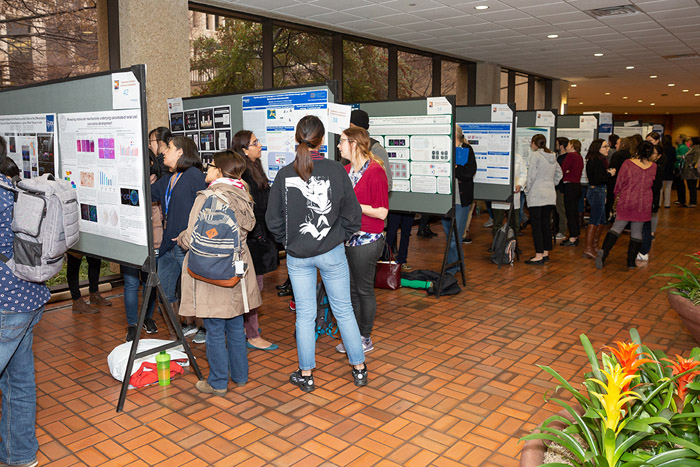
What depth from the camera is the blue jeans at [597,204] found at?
7.50m

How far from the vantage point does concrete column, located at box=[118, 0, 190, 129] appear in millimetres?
5930

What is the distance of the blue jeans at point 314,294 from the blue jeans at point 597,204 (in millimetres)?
5054

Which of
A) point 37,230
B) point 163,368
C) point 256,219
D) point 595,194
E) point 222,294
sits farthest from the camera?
point 595,194

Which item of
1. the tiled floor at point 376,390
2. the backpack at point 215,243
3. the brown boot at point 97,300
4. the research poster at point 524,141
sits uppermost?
the research poster at point 524,141

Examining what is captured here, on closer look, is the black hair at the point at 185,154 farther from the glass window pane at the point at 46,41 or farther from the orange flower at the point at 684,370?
the orange flower at the point at 684,370

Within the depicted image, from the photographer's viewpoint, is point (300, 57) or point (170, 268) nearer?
point (170, 268)

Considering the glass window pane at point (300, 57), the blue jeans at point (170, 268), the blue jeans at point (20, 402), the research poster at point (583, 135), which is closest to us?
the blue jeans at point (20, 402)

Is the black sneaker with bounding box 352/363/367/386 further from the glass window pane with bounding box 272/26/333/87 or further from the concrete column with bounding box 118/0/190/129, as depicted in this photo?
the glass window pane with bounding box 272/26/333/87

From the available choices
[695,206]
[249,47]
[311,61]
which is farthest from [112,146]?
[695,206]

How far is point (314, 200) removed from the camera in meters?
3.21

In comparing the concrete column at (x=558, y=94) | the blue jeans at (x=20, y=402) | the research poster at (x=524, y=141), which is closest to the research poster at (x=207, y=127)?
the blue jeans at (x=20, y=402)

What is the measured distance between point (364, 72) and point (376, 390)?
23.8 ft

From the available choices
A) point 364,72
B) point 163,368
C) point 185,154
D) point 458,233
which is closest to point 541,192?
point 458,233

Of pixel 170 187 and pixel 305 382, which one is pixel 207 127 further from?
pixel 305 382
